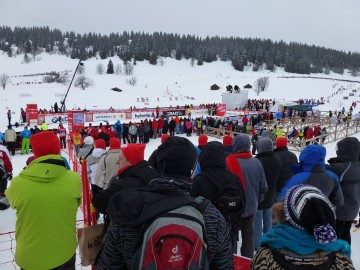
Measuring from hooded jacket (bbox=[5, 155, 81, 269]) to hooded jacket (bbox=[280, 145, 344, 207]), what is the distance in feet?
7.03

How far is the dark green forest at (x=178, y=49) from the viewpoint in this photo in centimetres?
9894

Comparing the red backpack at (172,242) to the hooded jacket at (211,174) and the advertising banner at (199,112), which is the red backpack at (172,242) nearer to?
the hooded jacket at (211,174)

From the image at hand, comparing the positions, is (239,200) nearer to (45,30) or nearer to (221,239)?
(221,239)

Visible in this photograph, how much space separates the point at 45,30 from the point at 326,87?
107m

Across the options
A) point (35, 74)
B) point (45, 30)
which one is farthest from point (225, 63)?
point (45, 30)

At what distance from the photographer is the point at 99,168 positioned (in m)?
4.77

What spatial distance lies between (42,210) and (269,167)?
294cm

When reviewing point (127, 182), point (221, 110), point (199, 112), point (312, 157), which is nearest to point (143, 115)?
point (199, 112)

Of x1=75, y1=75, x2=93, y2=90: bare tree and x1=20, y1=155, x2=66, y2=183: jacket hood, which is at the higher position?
x1=20, y1=155, x2=66, y2=183: jacket hood

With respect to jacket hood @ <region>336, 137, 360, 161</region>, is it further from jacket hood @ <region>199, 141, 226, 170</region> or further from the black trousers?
the black trousers

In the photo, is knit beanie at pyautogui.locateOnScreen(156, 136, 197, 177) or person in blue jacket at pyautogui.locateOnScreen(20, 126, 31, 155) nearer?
knit beanie at pyautogui.locateOnScreen(156, 136, 197, 177)

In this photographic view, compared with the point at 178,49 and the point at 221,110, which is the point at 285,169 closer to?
the point at 221,110

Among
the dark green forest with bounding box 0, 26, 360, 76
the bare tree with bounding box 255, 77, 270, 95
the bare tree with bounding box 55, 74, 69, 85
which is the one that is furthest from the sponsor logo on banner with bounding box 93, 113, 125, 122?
the dark green forest with bounding box 0, 26, 360, 76

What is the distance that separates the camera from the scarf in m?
1.58
